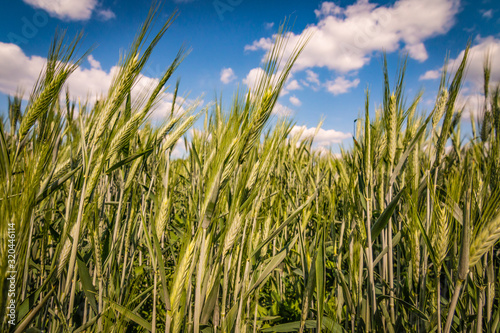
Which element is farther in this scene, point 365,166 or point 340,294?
point 340,294

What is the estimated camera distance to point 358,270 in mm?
1165

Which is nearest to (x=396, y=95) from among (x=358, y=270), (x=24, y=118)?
(x=358, y=270)

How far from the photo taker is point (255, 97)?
96 centimetres

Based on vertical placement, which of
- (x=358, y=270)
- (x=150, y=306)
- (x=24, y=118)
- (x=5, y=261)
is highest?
(x=24, y=118)

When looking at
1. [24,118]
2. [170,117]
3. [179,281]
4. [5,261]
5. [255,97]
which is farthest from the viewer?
[170,117]

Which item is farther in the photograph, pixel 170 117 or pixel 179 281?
pixel 170 117

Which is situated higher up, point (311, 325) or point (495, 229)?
point (495, 229)

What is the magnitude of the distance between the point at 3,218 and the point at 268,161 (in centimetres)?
99

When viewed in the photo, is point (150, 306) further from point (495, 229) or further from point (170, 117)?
point (495, 229)

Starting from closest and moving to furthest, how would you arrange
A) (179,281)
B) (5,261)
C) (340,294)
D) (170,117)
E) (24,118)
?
(5,261) → (179,281) → (24,118) → (340,294) → (170,117)

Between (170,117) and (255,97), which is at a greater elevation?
(170,117)

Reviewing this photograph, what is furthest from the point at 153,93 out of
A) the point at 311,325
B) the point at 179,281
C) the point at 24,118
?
the point at 311,325

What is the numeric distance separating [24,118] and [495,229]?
1.78 meters

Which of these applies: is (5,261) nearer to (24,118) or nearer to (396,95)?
(24,118)
